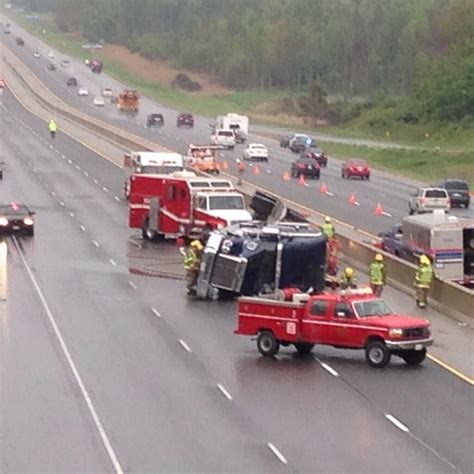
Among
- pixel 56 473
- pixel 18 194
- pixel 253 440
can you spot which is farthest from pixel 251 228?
pixel 18 194

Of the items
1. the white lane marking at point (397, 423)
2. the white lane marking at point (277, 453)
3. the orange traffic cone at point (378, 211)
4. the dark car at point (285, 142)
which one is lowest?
the white lane marking at point (277, 453)

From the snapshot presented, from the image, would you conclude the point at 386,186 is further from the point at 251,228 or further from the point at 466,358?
the point at 466,358

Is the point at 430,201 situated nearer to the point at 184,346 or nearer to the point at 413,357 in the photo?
the point at 184,346

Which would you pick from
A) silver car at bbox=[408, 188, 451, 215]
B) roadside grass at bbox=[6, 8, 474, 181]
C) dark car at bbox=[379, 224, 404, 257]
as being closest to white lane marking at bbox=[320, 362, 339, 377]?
dark car at bbox=[379, 224, 404, 257]

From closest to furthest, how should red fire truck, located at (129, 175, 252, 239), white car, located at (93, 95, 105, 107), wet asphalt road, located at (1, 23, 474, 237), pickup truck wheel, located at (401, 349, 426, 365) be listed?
pickup truck wheel, located at (401, 349, 426, 365) → red fire truck, located at (129, 175, 252, 239) → wet asphalt road, located at (1, 23, 474, 237) → white car, located at (93, 95, 105, 107)

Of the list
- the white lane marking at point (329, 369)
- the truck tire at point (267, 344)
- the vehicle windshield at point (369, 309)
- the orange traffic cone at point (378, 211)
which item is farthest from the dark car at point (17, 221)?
the vehicle windshield at point (369, 309)

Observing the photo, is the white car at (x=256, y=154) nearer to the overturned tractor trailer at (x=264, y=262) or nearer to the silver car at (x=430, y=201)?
the silver car at (x=430, y=201)

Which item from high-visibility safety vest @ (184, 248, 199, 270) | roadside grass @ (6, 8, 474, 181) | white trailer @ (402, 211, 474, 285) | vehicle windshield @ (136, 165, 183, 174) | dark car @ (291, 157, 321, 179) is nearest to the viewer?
high-visibility safety vest @ (184, 248, 199, 270)

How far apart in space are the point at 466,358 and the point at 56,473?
12.6 m

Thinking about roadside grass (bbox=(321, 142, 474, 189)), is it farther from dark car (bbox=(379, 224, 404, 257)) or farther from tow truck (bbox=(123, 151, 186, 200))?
dark car (bbox=(379, 224, 404, 257))

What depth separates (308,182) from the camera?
7769cm

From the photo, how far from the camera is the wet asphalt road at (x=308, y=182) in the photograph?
2440 inches

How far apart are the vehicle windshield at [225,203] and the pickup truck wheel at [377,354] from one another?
20671mm

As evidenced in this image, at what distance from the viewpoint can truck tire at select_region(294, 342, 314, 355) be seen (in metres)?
31.5
